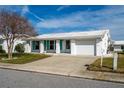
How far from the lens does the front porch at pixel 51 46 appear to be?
2383 cm

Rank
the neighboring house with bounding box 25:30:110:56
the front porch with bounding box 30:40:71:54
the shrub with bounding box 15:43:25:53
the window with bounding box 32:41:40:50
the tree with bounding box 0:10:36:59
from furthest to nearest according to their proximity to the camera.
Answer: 1. the shrub with bounding box 15:43:25:53
2. the window with bounding box 32:41:40:50
3. the front porch with bounding box 30:40:71:54
4. the neighboring house with bounding box 25:30:110:56
5. the tree with bounding box 0:10:36:59

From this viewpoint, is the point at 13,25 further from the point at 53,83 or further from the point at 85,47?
the point at 53,83

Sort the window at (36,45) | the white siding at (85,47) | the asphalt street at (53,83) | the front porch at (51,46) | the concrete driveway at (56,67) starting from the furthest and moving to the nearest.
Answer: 1. the window at (36,45)
2. the front porch at (51,46)
3. the white siding at (85,47)
4. the concrete driveway at (56,67)
5. the asphalt street at (53,83)

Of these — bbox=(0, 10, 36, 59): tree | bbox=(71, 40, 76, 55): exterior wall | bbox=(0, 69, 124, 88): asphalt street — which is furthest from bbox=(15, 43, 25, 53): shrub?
bbox=(0, 69, 124, 88): asphalt street

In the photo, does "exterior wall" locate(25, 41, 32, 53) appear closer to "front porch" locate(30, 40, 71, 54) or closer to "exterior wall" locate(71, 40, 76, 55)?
"front porch" locate(30, 40, 71, 54)

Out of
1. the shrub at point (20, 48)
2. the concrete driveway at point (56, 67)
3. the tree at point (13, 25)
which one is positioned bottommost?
the concrete driveway at point (56, 67)

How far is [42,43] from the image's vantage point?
2556cm

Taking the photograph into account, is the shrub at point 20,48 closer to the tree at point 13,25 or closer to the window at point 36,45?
the window at point 36,45

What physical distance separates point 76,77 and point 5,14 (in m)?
12.9

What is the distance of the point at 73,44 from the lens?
72.5 ft

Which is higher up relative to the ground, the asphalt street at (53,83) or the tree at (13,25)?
the tree at (13,25)

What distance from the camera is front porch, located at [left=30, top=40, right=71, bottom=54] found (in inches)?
938

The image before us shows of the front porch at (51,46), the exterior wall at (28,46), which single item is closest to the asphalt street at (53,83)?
the front porch at (51,46)

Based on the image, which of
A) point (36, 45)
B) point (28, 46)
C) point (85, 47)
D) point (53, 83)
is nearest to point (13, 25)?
point (36, 45)
